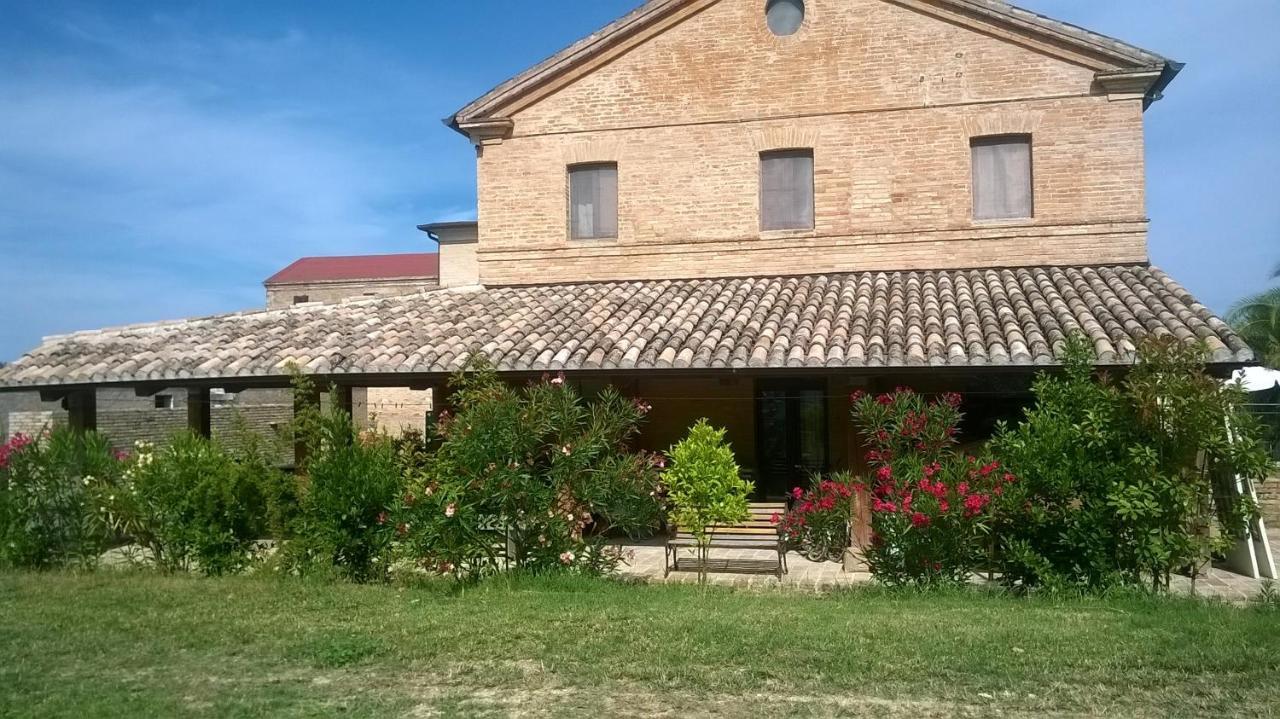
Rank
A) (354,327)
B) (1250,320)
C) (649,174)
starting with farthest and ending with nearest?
(1250,320)
(649,174)
(354,327)

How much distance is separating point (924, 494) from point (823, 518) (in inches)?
99.9

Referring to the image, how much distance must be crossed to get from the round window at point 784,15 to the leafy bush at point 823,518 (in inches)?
296

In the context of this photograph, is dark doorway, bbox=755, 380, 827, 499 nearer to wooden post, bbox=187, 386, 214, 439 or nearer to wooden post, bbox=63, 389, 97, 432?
wooden post, bbox=187, 386, 214, 439

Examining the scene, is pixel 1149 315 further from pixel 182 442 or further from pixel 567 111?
pixel 182 442

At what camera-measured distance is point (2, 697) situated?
6.05 m

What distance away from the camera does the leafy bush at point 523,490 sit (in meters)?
9.70

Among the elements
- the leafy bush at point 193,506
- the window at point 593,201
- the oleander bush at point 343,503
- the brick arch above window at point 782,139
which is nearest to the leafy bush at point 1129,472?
the oleander bush at point 343,503

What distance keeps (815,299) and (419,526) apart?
6.52m

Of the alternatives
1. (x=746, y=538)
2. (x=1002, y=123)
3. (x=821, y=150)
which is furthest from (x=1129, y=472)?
(x=821, y=150)

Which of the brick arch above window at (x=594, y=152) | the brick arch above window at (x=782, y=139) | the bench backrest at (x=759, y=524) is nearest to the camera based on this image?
the bench backrest at (x=759, y=524)

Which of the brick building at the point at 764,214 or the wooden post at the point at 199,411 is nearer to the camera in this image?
the brick building at the point at 764,214

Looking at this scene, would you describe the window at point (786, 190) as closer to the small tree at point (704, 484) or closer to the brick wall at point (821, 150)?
the brick wall at point (821, 150)

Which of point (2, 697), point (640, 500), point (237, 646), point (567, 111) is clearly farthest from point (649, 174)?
point (2, 697)

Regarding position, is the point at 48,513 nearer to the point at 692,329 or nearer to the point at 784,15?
the point at 692,329
